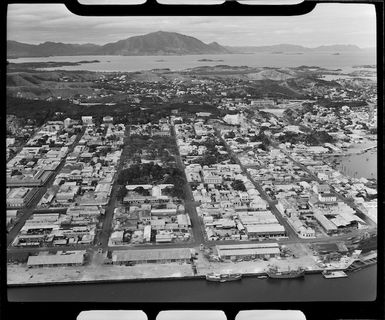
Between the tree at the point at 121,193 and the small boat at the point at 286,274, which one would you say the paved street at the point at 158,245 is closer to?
the tree at the point at 121,193

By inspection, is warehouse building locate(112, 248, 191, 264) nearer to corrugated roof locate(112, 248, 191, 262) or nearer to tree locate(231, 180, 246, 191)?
corrugated roof locate(112, 248, 191, 262)

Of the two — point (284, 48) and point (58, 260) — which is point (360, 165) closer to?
point (284, 48)

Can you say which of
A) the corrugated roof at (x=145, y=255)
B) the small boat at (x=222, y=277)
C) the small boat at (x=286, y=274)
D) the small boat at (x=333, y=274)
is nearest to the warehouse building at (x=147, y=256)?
the corrugated roof at (x=145, y=255)

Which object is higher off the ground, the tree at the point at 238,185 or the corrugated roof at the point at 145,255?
the tree at the point at 238,185
